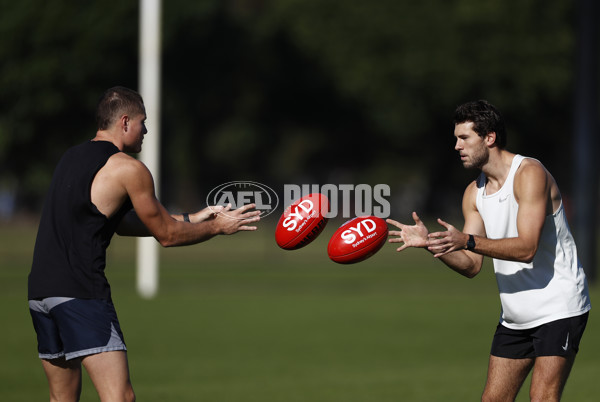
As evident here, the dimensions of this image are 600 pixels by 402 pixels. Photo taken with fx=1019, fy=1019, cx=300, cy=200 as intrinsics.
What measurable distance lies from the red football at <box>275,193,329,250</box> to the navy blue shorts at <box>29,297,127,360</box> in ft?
5.87

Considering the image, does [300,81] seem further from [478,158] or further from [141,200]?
[141,200]

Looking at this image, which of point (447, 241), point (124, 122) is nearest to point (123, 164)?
point (124, 122)

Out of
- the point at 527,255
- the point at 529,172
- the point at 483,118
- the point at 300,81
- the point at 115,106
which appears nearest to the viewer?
the point at 115,106

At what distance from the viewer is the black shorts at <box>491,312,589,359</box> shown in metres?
6.93

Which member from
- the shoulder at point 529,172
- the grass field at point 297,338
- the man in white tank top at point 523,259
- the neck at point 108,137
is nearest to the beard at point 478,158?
the man in white tank top at point 523,259

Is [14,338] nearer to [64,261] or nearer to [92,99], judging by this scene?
[64,261]

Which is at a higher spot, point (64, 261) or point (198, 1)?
point (198, 1)

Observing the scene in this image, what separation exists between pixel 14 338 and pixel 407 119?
39647 millimetres

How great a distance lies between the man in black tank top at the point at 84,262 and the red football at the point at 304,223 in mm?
1460

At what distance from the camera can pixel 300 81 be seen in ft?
200

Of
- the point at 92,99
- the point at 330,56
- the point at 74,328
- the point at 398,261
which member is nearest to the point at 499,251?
the point at 74,328

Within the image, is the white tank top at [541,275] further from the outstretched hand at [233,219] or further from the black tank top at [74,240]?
the black tank top at [74,240]

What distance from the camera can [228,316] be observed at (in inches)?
756

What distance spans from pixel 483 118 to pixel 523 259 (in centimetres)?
103
